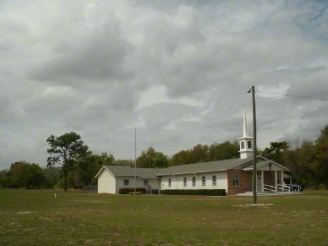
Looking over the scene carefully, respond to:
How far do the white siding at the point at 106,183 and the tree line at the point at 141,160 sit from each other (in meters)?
8.40

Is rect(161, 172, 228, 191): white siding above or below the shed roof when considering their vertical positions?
below

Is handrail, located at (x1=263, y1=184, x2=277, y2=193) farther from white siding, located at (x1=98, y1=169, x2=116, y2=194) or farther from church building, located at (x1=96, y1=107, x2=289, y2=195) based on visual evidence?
white siding, located at (x1=98, y1=169, x2=116, y2=194)

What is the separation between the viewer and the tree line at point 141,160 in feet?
249

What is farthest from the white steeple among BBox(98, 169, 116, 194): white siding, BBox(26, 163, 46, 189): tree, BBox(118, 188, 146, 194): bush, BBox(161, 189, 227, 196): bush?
BBox(26, 163, 46, 189): tree

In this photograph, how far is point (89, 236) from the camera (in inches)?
492

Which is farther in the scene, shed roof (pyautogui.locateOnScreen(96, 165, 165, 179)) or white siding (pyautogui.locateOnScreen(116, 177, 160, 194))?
shed roof (pyautogui.locateOnScreen(96, 165, 165, 179))

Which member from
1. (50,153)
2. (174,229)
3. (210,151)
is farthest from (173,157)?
(174,229)

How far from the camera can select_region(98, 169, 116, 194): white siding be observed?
6588 centimetres

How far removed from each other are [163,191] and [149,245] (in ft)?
172

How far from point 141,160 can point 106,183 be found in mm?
43023

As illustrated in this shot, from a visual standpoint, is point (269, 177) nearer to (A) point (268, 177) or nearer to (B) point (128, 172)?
(A) point (268, 177)

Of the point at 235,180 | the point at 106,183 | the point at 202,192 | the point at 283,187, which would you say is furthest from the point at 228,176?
the point at 106,183

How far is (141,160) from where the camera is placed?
11131cm

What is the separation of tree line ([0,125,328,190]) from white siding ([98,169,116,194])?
840cm
